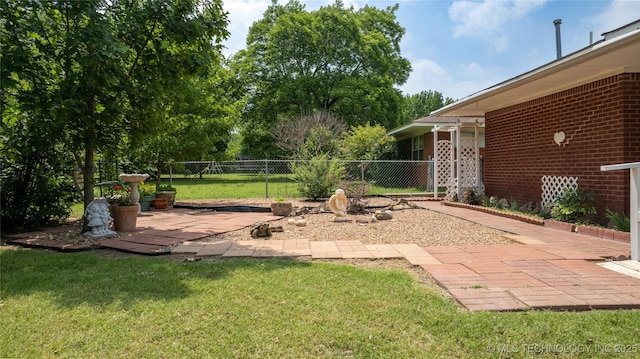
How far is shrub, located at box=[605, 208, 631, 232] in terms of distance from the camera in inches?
212

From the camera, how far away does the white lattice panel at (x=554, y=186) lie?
7.04 meters

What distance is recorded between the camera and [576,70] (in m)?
5.97

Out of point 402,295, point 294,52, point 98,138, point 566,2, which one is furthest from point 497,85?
point 294,52

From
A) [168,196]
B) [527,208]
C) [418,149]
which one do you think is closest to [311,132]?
[418,149]

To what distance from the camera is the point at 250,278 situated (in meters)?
3.51

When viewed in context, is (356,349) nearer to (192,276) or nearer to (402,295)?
(402,295)

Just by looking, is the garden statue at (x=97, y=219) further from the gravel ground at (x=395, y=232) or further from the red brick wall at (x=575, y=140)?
the red brick wall at (x=575, y=140)

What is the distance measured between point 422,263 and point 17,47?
5.81m

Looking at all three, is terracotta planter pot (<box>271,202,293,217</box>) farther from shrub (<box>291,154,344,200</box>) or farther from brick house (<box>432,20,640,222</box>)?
brick house (<box>432,20,640,222</box>)

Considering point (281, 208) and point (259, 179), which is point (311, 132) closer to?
point (259, 179)

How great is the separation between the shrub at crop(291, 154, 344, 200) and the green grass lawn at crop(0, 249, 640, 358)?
7974mm

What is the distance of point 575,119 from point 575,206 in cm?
174

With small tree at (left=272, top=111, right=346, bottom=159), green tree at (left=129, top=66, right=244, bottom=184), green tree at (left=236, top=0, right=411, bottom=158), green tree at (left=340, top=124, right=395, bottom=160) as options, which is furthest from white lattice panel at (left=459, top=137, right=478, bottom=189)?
green tree at (left=236, top=0, right=411, bottom=158)

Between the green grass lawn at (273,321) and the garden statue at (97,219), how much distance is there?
2044 millimetres
